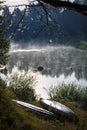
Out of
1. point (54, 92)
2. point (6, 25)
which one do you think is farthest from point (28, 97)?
point (6, 25)

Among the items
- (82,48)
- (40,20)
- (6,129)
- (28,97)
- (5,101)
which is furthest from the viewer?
(82,48)

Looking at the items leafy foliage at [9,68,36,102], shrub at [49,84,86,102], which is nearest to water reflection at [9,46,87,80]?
shrub at [49,84,86,102]

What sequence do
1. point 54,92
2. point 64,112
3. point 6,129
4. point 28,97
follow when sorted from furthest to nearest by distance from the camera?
point 54,92, point 28,97, point 64,112, point 6,129

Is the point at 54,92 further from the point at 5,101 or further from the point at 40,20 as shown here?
the point at 40,20

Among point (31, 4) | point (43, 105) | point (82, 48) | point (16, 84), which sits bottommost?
point (82, 48)

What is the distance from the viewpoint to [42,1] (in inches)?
219

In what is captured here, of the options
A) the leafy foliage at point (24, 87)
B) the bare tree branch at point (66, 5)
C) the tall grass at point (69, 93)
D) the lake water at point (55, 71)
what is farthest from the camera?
the lake water at point (55, 71)

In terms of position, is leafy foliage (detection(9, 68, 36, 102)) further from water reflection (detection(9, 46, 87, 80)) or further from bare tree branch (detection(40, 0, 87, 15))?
bare tree branch (detection(40, 0, 87, 15))

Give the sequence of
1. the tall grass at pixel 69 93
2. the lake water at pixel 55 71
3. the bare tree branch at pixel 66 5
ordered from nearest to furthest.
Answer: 1. the bare tree branch at pixel 66 5
2. the tall grass at pixel 69 93
3. the lake water at pixel 55 71

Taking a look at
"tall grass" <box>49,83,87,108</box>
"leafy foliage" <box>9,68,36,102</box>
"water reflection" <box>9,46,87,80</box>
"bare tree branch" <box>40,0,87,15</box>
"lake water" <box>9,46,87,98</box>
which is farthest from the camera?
"water reflection" <box>9,46,87,80</box>

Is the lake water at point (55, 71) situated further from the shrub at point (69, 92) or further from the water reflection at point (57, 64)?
the shrub at point (69, 92)

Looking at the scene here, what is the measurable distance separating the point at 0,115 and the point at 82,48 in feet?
601

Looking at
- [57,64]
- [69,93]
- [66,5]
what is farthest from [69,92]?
[57,64]

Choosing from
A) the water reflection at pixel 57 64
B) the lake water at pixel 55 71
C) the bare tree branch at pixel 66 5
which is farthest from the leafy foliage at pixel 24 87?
the bare tree branch at pixel 66 5
